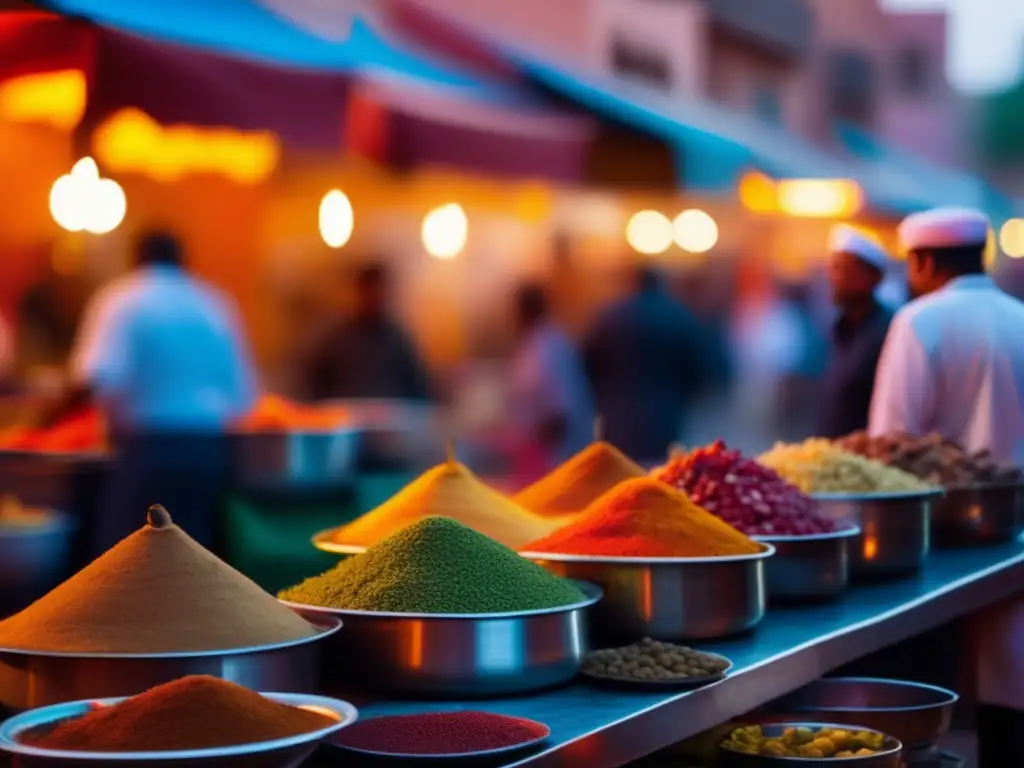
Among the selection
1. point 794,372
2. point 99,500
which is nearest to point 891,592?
point 99,500

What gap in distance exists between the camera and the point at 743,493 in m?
2.85

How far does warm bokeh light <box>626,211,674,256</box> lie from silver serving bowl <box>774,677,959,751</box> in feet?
32.4

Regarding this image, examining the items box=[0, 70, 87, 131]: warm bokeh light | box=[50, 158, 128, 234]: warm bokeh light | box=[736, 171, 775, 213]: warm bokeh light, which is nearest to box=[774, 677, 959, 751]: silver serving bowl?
box=[0, 70, 87, 131]: warm bokeh light

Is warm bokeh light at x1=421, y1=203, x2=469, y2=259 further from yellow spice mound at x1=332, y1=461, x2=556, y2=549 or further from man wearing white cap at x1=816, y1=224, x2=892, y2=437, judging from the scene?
yellow spice mound at x1=332, y1=461, x2=556, y2=549

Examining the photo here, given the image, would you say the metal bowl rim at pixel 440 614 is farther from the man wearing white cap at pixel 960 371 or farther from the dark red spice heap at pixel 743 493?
the man wearing white cap at pixel 960 371

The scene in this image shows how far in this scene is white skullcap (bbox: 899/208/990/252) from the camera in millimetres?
4410

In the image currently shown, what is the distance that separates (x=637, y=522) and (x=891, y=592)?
0.82 m

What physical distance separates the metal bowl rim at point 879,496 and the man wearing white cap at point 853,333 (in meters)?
1.99

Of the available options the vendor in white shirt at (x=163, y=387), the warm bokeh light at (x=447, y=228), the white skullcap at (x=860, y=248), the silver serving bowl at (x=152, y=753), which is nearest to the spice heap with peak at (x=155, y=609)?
the silver serving bowl at (x=152, y=753)

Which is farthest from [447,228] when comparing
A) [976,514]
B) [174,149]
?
[976,514]

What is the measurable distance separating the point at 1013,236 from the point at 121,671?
62.1ft

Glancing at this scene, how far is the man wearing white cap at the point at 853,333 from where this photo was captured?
5219mm

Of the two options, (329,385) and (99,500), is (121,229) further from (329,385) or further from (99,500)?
(99,500)

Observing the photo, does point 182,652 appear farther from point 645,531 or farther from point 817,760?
point 817,760
